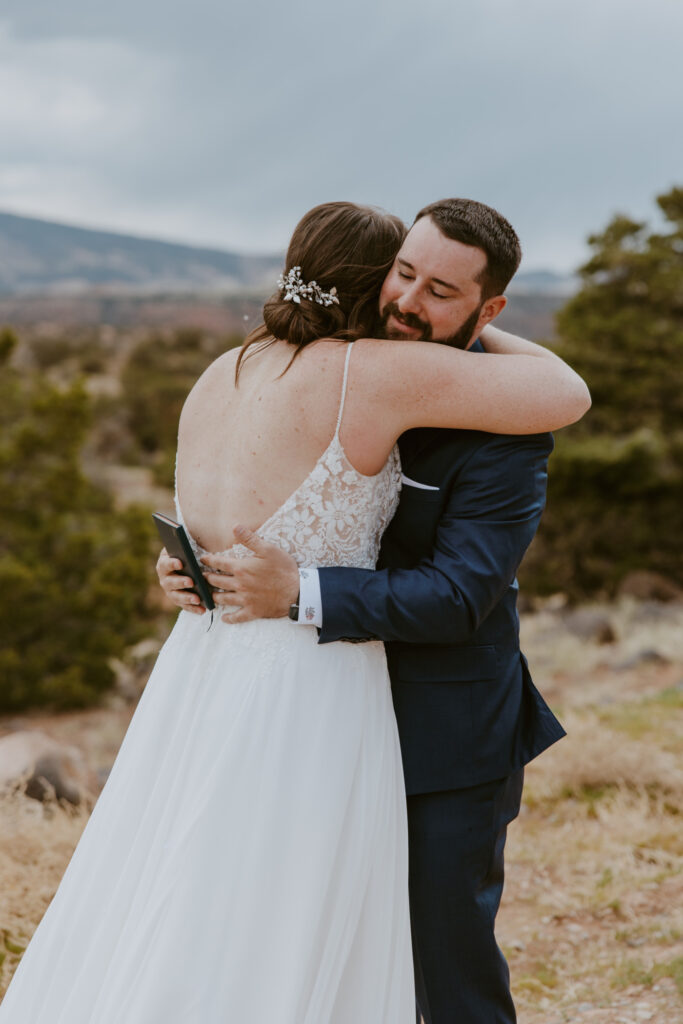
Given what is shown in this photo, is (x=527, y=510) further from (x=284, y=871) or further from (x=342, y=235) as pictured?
(x=284, y=871)

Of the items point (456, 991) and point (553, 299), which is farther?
point (553, 299)

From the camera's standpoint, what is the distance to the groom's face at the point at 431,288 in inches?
92.3

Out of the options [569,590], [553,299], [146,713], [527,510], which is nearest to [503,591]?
[527,510]

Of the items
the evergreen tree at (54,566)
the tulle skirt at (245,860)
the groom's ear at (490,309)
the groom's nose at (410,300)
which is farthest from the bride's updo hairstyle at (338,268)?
the evergreen tree at (54,566)

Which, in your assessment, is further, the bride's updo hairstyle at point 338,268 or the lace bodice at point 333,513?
the bride's updo hairstyle at point 338,268

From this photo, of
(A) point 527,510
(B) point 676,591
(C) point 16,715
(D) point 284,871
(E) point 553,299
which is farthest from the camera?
(E) point 553,299

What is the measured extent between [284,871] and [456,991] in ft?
2.05

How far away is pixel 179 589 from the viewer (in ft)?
8.11

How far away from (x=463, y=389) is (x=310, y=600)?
59 cm

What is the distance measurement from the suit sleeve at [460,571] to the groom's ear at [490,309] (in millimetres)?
321

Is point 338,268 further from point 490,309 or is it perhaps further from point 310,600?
point 310,600

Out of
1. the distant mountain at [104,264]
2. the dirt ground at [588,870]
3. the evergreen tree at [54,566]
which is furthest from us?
the distant mountain at [104,264]

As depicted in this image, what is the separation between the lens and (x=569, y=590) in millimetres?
13773

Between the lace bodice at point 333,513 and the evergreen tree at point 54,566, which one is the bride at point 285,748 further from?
the evergreen tree at point 54,566
